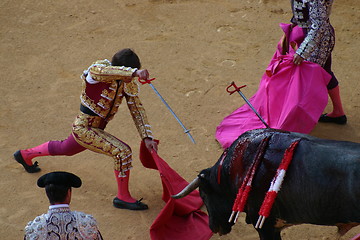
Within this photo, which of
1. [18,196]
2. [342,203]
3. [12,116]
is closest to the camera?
[342,203]

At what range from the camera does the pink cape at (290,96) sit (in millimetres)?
6246

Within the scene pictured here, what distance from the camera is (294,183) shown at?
4.28 metres

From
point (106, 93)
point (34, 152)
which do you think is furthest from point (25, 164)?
point (106, 93)

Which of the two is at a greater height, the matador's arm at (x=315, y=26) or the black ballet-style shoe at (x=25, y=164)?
the matador's arm at (x=315, y=26)

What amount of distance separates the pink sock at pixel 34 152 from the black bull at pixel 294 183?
1552 millimetres

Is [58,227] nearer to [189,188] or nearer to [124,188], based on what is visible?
[189,188]

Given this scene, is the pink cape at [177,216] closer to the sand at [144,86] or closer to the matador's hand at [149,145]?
the matador's hand at [149,145]

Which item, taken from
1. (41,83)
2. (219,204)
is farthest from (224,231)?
(41,83)

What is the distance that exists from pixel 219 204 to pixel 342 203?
3.81ft

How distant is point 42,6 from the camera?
9523 millimetres

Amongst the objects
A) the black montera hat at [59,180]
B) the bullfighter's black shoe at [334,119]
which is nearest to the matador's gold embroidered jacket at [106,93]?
the black montera hat at [59,180]

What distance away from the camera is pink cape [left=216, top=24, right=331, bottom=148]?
20.5ft

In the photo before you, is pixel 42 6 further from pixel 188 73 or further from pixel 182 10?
pixel 188 73

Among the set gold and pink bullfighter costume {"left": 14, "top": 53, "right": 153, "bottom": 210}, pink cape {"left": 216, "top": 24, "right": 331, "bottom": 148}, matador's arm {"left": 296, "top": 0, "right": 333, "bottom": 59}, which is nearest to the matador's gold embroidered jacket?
gold and pink bullfighter costume {"left": 14, "top": 53, "right": 153, "bottom": 210}
